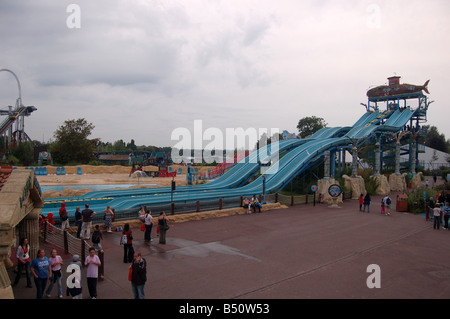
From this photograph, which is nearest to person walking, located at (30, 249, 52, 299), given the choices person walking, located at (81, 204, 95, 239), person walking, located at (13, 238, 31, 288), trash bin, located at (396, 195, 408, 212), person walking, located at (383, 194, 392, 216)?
person walking, located at (13, 238, 31, 288)

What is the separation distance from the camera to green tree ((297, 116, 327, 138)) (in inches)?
3059

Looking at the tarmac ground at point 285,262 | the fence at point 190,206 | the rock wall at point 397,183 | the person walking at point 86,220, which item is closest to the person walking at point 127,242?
the tarmac ground at point 285,262

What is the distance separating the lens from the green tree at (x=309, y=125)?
7769cm

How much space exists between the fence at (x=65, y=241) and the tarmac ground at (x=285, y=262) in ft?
1.15

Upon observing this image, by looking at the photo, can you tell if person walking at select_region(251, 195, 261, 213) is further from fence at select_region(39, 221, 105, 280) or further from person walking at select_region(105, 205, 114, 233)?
fence at select_region(39, 221, 105, 280)

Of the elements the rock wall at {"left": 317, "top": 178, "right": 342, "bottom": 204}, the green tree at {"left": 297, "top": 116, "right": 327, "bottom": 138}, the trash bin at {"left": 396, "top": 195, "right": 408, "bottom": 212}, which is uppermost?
the green tree at {"left": 297, "top": 116, "right": 327, "bottom": 138}

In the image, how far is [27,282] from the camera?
8234 millimetres

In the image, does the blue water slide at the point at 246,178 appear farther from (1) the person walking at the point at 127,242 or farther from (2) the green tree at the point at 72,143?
(2) the green tree at the point at 72,143

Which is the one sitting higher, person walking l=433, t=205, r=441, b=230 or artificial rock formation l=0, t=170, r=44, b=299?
artificial rock formation l=0, t=170, r=44, b=299

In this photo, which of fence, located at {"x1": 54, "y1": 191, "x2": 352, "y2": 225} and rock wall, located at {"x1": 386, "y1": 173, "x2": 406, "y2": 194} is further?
rock wall, located at {"x1": 386, "y1": 173, "x2": 406, "y2": 194}

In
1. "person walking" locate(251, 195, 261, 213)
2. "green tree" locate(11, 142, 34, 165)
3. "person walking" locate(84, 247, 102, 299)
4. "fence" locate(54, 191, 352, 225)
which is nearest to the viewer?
"person walking" locate(84, 247, 102, 299)

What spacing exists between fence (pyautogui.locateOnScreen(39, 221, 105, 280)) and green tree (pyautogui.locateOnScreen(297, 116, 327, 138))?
69998 millimetres
